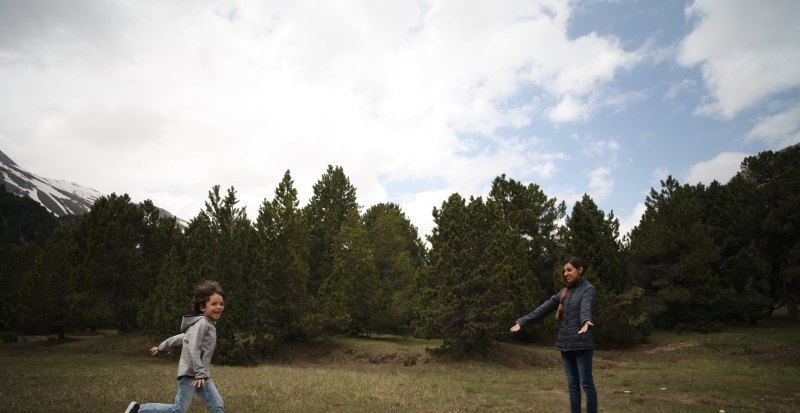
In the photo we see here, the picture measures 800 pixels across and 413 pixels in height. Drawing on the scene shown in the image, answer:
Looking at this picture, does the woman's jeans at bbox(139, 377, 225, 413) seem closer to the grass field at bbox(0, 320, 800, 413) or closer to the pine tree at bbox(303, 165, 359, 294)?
the grass field at bbox(0, 320, 800, 413)

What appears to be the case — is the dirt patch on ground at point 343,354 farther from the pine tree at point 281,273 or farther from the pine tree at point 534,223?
the pine tree at point 534,223

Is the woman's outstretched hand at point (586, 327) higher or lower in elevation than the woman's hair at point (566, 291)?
lower

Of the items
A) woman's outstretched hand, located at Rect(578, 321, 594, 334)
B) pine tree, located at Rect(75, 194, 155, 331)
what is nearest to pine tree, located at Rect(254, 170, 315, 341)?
pine tree, located at Rect(75, 194, 155, 331)

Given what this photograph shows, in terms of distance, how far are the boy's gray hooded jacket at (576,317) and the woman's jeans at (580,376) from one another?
168 millimetres

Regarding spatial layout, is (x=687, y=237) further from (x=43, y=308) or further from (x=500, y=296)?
(x=43, y=308)

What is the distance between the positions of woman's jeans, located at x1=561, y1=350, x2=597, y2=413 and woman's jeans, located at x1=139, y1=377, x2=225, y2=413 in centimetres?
537

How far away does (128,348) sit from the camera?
2986 centimetres

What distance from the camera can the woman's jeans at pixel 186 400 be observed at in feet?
18.3

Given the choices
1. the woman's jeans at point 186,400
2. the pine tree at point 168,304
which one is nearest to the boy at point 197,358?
the woman's jeans at point 186,400

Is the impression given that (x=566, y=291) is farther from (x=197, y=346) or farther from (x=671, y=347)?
(x=671, y=347)

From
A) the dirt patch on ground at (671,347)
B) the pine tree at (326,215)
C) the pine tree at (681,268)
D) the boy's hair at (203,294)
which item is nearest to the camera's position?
the boy's hair at (203,294)

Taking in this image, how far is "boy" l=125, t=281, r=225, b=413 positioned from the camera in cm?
558

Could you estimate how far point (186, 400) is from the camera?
561cm

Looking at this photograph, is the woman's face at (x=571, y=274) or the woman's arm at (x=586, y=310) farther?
the woman's face at (x=571, y=274)
